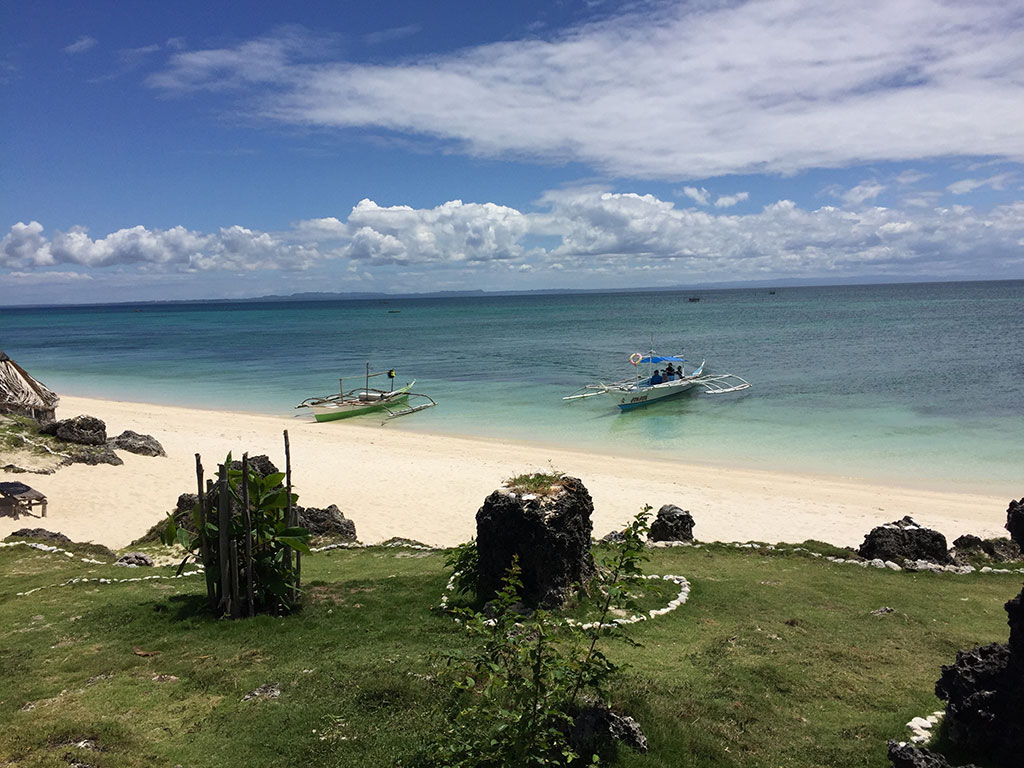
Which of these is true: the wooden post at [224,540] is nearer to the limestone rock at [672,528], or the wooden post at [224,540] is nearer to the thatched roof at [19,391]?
the limestone rock at [672,528]

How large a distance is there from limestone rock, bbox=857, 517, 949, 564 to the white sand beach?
10.7ft

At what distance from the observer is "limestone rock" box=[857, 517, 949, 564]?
13.2 m

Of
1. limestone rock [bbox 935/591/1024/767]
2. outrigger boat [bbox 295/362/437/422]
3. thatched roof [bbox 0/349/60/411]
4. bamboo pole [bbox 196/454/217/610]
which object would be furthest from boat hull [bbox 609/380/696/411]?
limestone rock [bbox 935/591/1024/767]

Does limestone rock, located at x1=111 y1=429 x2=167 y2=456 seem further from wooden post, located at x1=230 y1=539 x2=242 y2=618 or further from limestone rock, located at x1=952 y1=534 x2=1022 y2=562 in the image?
limestone rock, located at x1=952 y1=534 x2=1022 y2=562

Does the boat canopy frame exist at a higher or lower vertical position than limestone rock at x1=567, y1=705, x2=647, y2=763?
lower

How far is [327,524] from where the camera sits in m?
16.1

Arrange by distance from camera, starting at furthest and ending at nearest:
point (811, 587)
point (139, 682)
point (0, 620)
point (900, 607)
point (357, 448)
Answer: point (357, 448) → point (811, 587) → point (900, 607) → point (0, 620) → point (139, 682)

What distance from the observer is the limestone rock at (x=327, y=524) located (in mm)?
15914

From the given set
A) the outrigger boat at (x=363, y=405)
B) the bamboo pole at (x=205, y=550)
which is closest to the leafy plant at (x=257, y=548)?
the bamboo pole at (x=205, y=550)

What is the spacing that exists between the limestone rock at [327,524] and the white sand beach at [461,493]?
2.61 feet

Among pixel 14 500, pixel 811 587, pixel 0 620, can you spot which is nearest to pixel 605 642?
pixel 811 587

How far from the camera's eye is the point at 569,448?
1195 inches

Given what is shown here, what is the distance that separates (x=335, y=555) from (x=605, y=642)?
7.14 m

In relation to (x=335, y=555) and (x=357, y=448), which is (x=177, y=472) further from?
(x=335, y=555)
